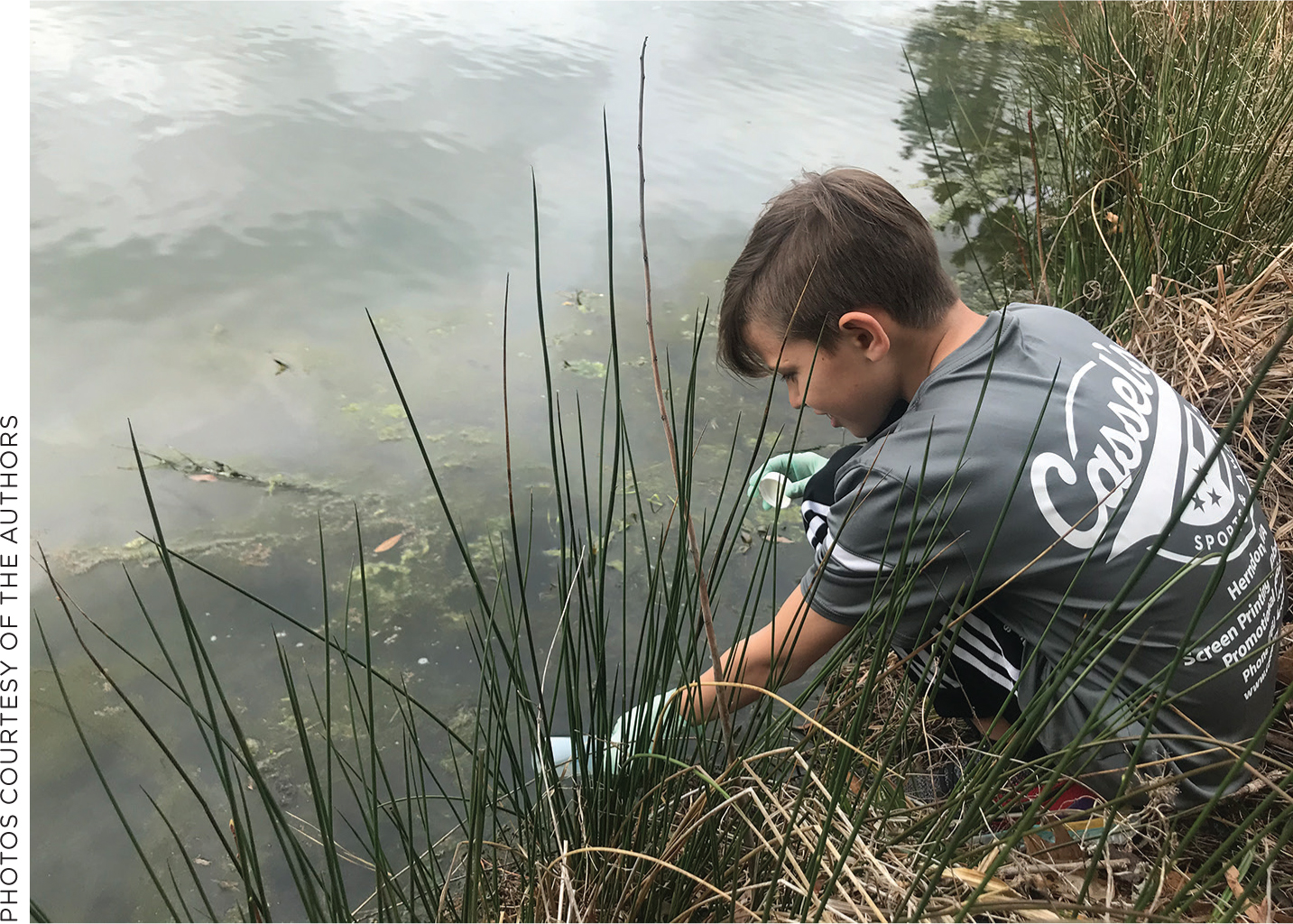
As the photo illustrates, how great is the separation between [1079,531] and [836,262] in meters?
0.56

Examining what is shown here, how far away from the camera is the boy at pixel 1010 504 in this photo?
43.7 inches

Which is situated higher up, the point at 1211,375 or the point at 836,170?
the point at 836,170

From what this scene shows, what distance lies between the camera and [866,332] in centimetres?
136

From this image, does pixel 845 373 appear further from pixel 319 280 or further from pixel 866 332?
pixel 319 280

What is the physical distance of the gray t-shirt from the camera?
1112 mm

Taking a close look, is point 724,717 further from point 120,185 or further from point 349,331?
point 120,185

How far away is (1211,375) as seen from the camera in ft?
5.87

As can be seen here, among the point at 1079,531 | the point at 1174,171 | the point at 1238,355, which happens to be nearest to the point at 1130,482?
the point at 1079,531

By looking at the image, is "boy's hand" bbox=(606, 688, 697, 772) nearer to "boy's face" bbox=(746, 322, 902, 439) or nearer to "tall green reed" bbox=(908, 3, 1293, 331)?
"boy's face" bbox=(746, 322, 902, 439)

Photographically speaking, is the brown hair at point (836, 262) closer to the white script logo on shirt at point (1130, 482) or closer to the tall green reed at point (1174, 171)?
the tall green reed at point (1174, 171)

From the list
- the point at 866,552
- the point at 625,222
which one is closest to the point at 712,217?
the point at 625,222

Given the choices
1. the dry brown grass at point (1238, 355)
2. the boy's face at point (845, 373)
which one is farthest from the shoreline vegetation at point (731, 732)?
the boy's face at point (845, 373)

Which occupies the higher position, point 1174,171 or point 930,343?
point 1174,171

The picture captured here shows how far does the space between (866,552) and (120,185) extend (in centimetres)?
359
